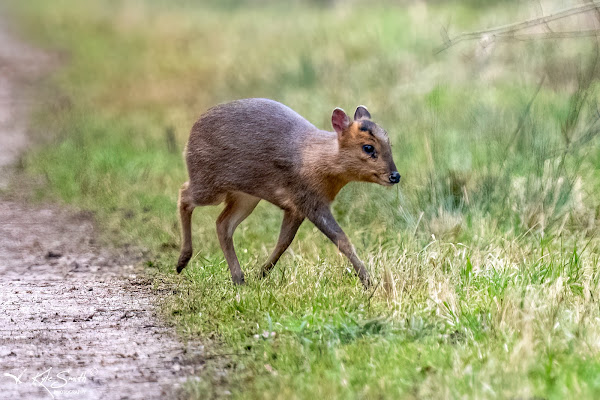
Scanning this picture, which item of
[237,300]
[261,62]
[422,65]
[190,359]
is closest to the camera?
[190,359]

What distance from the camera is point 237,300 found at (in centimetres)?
571

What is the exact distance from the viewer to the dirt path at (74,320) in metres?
4.58

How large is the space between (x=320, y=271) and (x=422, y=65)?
671 cm

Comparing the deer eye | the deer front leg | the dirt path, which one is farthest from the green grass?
the deer eye

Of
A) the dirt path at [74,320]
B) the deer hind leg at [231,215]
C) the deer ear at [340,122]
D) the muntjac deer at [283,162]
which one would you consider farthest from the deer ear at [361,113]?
the dirt path at [74,320]

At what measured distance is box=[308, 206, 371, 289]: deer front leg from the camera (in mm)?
5934

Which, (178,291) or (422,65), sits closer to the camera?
(178,291)

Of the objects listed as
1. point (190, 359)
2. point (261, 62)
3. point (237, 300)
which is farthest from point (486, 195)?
point (261, 62)

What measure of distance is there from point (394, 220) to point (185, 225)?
1540 mm

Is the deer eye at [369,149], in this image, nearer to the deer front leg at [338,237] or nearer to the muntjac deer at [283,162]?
the muntjac deer at [283,162]

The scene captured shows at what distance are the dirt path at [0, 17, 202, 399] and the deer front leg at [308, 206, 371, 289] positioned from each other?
1197 millimetres

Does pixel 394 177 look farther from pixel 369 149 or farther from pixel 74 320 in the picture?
pixel 74 320

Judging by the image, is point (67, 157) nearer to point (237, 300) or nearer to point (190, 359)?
point (237, 300)

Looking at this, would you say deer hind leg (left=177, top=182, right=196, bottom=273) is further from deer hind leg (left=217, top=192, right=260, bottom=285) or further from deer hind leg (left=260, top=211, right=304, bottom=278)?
deer hind leg (left=260, top=211, right=304, bottom=278)
